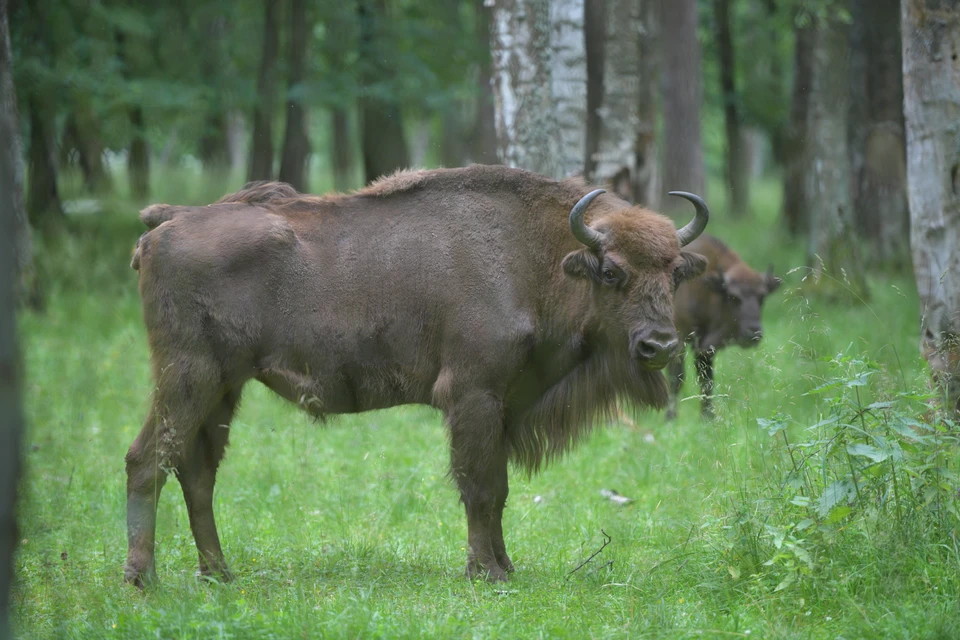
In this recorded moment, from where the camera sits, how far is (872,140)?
16.8 metres

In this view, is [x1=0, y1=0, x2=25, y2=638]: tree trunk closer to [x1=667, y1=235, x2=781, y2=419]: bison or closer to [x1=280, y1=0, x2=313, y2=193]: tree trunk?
[x1=667, y1=235, x2=781, y2=419]: bison

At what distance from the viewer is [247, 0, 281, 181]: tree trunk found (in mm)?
16266

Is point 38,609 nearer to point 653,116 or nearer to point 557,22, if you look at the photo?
point 557,22

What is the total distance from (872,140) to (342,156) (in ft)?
34.6

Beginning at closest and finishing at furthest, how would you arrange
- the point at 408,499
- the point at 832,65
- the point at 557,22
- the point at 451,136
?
the point at 408,499 < the point at 557,22 < the point at 832,65 < the point at 451,136

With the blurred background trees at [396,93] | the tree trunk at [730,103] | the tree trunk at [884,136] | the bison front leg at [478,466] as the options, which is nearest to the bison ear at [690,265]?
the bison front leg at [478,466]

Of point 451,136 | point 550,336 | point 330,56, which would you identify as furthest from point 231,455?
point 451,136

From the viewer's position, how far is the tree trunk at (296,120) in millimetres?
16375

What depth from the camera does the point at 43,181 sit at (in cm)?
1614

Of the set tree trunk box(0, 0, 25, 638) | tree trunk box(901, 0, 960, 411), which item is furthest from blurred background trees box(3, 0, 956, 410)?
tree trunk box(0, 0, 25, 638)

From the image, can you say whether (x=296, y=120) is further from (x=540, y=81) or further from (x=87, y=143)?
(x=540, y=81)

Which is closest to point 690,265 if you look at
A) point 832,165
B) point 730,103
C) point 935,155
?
point 935,155

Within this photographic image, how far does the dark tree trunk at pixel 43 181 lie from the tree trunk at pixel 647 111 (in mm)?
9356

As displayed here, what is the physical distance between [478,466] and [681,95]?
13884 millimetres
